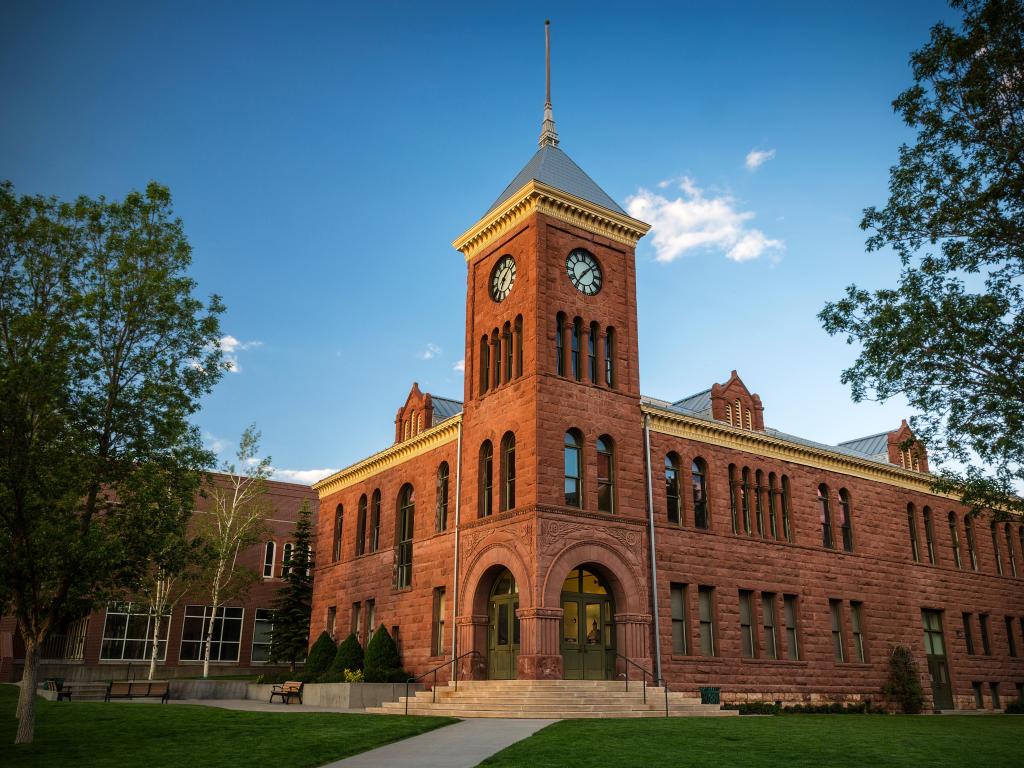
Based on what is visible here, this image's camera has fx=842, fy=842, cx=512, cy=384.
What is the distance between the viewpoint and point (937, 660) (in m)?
36.4

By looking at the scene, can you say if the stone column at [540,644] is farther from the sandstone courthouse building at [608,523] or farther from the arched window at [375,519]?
the arched window at [375,519]

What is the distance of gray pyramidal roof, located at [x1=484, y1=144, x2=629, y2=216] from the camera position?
30.3 metres

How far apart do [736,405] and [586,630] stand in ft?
39.4

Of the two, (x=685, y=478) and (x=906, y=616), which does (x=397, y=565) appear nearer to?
(x=685, y=478)

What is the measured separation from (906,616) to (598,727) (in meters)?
23.0

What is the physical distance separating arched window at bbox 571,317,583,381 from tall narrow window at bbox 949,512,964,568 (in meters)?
22.4

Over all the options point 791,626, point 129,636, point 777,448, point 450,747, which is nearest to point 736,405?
point 777,448

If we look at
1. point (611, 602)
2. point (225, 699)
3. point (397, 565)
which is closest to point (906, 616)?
point (611, 602)

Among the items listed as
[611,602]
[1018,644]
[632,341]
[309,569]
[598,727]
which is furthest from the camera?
[309,569]

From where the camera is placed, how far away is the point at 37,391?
1595 centimetres

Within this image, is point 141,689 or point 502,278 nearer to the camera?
point 502,278

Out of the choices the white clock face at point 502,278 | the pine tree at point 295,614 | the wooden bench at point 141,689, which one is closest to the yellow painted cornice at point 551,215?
the white clock face at point 502,278

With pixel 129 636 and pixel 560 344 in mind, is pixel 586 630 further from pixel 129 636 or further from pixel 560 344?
pixel 129 636

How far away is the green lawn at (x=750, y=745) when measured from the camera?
13641mm
